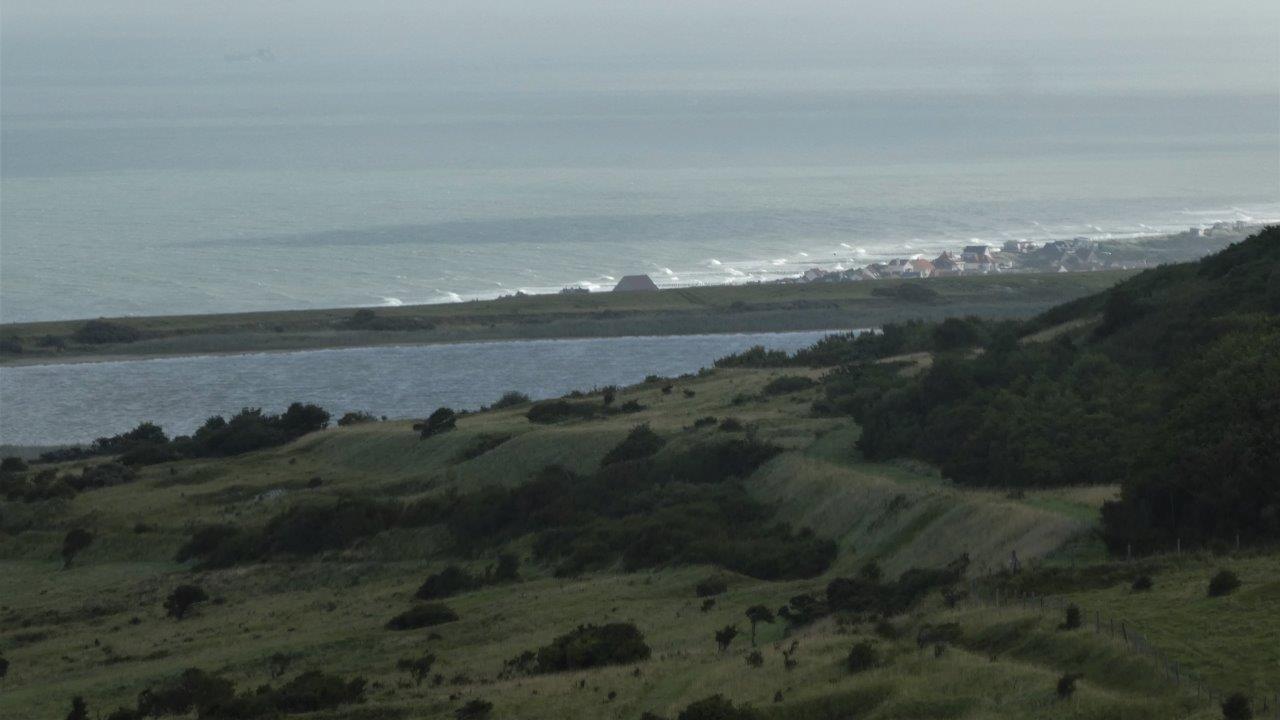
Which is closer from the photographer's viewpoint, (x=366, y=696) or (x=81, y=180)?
(x=366, y=696)

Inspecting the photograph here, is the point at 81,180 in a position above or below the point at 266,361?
above

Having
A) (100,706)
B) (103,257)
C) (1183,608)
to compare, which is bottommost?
(100,706)

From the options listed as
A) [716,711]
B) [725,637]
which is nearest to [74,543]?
[725,637]

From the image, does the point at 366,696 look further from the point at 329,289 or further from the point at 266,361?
the point at 329,289

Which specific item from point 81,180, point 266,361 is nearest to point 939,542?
point 266,361

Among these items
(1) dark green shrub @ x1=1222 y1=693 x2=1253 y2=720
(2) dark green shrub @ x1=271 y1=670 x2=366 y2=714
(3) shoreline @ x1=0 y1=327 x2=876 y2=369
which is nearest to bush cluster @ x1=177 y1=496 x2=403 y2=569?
(2) dark green shrub @ x1=271 y1=670 x2=366 y2=714

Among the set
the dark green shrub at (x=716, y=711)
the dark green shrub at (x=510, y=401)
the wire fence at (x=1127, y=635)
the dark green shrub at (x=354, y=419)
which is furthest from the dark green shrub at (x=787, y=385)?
the dark green shrub at (x=716, y=711)
